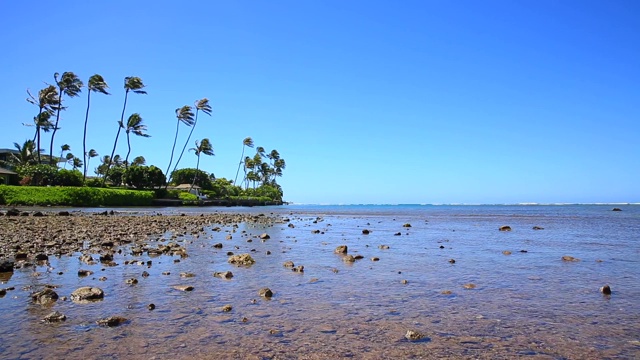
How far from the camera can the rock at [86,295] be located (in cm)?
801

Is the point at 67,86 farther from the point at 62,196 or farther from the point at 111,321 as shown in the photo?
the point at 111,321

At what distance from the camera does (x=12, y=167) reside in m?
88.4

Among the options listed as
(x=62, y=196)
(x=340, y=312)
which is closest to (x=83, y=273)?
(x=340, y=312)

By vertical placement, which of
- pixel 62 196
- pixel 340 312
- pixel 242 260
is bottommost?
pixel 340 312

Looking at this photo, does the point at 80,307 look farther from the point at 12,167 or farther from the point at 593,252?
the point at 12,167

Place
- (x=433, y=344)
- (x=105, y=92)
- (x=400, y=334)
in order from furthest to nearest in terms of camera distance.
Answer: (x=105, y=92)
(x=400, y=334)
(x=433, y=344)

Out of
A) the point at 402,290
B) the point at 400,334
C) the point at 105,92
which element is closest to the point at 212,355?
the point at 400,334

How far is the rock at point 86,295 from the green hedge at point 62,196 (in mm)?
60964

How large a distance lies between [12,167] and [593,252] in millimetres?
105197

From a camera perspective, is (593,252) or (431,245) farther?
(431,245)

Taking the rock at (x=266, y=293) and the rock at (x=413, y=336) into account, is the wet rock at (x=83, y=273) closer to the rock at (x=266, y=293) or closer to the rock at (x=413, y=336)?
the rock at (x=266, y=293)

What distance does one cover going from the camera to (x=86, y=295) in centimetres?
810

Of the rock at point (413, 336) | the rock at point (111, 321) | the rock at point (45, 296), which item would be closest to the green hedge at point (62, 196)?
the rock at point (45, 296)

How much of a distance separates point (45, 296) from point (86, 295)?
71cm
